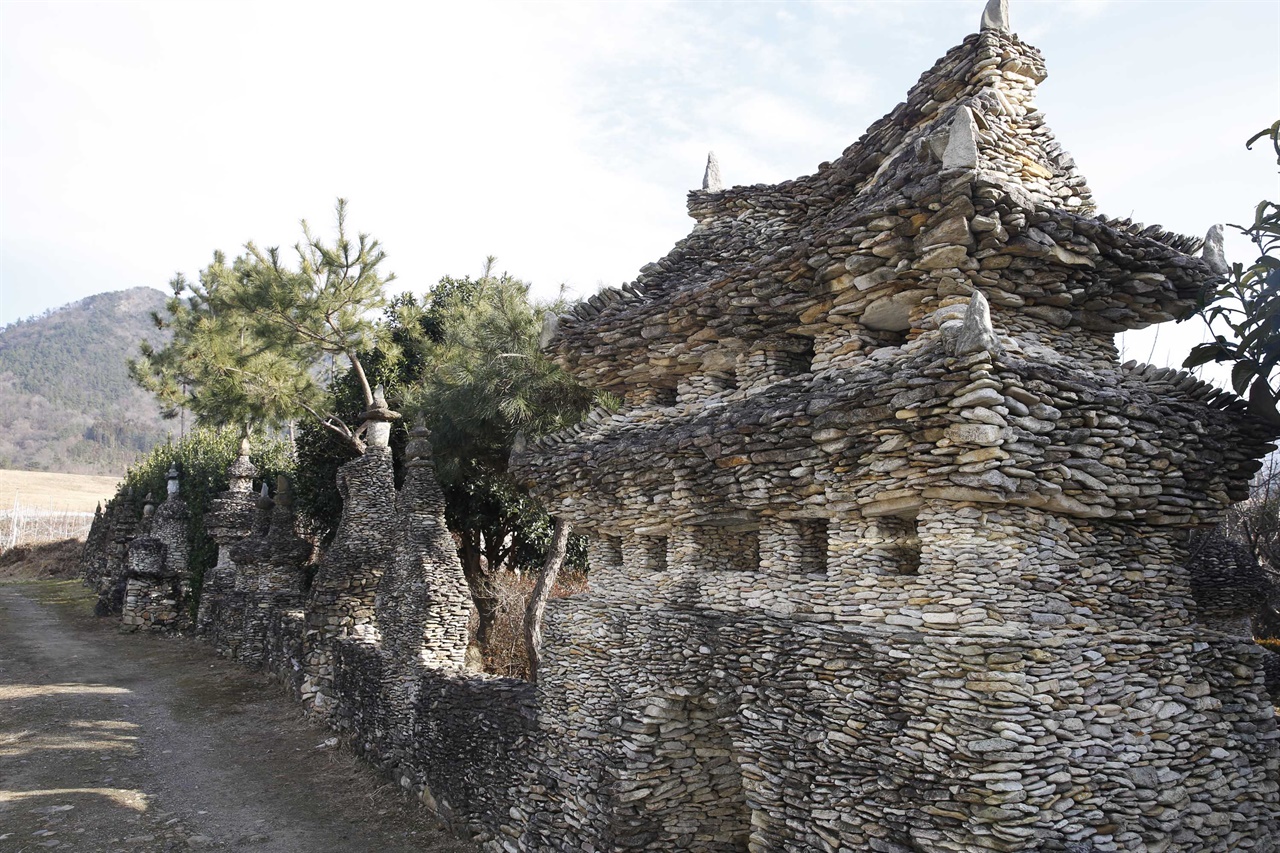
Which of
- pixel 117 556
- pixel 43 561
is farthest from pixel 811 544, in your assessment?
pixel 43 561

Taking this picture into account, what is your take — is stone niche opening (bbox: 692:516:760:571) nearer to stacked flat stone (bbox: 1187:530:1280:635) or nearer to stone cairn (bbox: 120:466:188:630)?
stacked flat stone (bbox: 1187:530:1280:635)

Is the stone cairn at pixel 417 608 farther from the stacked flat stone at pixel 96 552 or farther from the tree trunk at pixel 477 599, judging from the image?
the stacked flat stone at pixel 96 552

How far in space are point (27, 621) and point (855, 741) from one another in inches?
1376

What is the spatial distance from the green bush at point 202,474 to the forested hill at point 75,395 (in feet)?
241

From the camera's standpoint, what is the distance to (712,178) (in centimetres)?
944

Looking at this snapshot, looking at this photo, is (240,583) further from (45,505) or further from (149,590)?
(45,505)

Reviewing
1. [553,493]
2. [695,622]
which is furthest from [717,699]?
[553,493]

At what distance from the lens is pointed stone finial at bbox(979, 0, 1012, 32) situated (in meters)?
6.55

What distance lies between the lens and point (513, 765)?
9305 millimetres

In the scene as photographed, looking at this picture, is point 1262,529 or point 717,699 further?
point 1262,529

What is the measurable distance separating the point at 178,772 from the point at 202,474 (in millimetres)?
20547

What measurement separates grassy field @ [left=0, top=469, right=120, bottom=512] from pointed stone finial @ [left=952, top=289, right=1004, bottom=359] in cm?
8080

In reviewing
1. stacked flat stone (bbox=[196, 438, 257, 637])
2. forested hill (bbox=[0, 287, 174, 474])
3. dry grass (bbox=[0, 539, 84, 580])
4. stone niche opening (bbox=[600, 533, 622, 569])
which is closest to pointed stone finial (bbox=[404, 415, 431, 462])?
stone niche opening (bbox=[600, 533, 622, 569])

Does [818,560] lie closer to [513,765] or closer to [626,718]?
[626,718]
